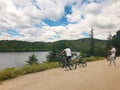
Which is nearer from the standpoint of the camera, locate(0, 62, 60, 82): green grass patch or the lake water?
locate(0, 62, 60, 82): green grass patch

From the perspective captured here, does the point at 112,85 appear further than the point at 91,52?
No

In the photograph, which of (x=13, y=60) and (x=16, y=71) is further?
(x=13, y=60)

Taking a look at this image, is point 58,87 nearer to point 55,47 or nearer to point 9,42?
point 55,47

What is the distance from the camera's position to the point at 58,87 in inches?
506

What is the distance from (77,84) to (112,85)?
177 cm

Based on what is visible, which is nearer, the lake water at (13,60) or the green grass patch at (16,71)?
the green grass patch at (16,71)

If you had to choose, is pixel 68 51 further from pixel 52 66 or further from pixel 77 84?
pixel 77 84

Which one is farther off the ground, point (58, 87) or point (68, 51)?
point (68, 51)

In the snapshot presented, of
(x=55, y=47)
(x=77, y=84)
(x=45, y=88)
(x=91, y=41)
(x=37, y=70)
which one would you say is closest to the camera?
(x=45, y=88)

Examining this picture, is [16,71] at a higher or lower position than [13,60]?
higher

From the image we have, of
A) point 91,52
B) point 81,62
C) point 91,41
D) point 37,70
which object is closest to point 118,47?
point 91,52

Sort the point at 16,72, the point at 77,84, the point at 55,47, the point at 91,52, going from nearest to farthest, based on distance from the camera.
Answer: the point at 77,84
the point at 16,72
the point at 55,47
the point at 91,52

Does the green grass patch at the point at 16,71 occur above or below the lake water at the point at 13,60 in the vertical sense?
above

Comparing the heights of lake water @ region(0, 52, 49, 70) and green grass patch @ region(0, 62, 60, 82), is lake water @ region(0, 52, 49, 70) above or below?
below
